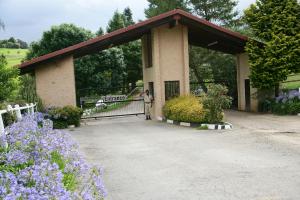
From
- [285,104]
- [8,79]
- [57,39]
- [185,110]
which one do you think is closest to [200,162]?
[185,110]

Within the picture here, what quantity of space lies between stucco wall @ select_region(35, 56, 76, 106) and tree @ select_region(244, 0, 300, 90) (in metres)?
9.29

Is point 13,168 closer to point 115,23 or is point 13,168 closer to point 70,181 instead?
point 70,181

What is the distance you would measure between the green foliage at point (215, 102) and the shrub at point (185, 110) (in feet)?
1.11

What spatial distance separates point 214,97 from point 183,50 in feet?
20.8

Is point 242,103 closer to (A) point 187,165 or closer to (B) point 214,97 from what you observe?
(B) point 214,97

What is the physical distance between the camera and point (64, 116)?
65.9ft

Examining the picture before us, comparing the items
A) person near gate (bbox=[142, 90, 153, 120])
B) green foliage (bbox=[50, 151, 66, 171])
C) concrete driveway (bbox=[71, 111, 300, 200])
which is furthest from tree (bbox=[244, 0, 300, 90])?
green foliage (bbox=[50, 151, 66, 171])

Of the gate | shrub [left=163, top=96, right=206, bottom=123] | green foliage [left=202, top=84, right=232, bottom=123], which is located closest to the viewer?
green foliage [left=202, top=84, right=232, bottom=123]

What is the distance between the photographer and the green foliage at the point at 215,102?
1725cm

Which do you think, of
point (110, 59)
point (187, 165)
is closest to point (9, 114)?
point (187, 165)

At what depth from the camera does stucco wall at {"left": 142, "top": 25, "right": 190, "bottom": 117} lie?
74.6 ft

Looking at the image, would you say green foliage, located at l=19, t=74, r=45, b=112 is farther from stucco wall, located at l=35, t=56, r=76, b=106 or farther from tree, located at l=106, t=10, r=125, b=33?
tree, located at l=106, t=10, r=125, b=33

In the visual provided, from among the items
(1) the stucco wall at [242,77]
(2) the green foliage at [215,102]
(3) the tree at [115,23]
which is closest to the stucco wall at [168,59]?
(1) the stucco wall at [242,77]

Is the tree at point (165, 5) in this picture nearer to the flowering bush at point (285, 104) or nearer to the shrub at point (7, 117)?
the flowering bush at point (285, 104)
